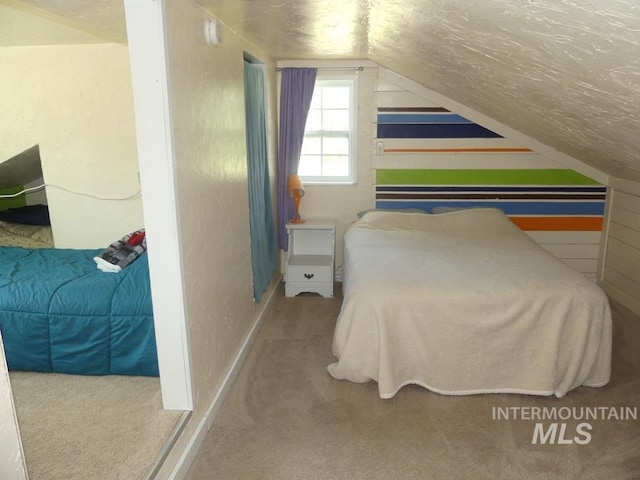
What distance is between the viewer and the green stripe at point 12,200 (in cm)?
400

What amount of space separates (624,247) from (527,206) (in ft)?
2.61

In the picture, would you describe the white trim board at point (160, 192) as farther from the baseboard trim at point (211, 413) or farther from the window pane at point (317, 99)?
the window pane at point (317, 99)

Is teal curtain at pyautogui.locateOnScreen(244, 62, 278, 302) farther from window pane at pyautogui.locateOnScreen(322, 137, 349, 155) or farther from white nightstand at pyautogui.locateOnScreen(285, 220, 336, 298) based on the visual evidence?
window pane at pyautogui.locateOnScreen(322, 137, 349, 155)

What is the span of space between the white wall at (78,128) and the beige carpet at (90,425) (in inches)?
47.1

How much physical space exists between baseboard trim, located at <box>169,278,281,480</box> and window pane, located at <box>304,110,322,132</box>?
175 centimetres

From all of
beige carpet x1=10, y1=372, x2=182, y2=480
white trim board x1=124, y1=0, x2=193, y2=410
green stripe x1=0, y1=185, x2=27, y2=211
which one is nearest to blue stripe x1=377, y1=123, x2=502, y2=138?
white trim board x1=124, y1=0, x2=193, y2=410

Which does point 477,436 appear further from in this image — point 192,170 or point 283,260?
point 283,260

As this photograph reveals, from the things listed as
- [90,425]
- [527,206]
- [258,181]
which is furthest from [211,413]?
→ [527,206]

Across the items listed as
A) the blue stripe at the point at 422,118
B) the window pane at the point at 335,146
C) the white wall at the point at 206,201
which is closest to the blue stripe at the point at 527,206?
the window pane at the point at 335,146

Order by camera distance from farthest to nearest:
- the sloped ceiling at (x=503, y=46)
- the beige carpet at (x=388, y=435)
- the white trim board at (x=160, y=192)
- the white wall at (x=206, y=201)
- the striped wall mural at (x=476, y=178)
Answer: the striped wall mural at (x=476, y=178), the beige carpet at (x=388, y=435), the white wall at (x=206, y=201), the white trim board at (x=160, y=192), the sloped ceiling at (x=503, y=46)

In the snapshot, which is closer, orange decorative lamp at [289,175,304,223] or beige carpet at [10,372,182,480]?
beige carpet at [10,372,182,480]

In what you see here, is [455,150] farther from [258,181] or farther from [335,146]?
[258,181]

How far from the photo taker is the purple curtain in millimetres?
3922

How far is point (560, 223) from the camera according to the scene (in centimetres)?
415
